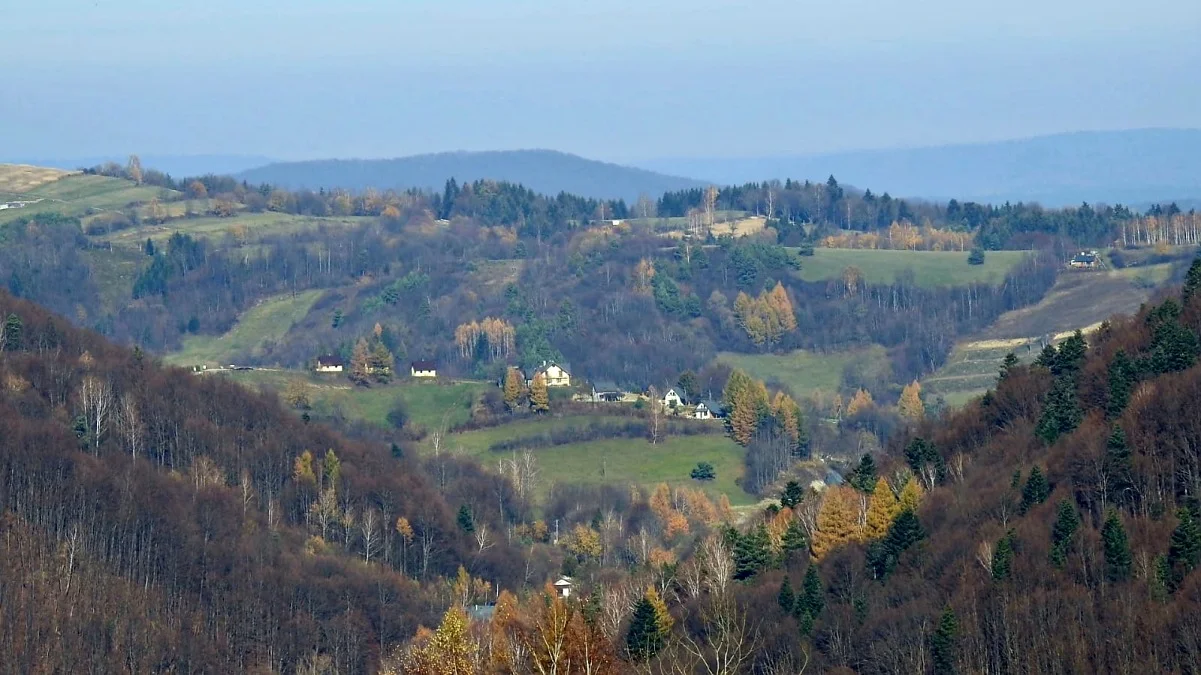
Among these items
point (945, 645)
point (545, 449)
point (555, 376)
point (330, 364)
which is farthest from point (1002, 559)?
point (330, 364)

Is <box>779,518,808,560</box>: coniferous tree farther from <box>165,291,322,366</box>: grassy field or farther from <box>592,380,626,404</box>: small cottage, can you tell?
<box>165,291,322,366</box>: grassy field

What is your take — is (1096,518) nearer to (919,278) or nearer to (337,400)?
(337,400)

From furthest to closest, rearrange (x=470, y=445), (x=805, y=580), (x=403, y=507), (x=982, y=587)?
(x=470, y=445), (x=403, y=507), (x=805, y=580), (x=982, y=587)

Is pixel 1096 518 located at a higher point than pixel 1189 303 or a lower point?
lower

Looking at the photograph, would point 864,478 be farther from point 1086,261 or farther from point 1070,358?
point 1086,261

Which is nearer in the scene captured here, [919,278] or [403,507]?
[403,507]

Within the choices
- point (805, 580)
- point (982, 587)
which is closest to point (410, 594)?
point (805, 580)

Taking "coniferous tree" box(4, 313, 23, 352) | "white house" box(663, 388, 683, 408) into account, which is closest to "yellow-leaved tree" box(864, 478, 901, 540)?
"coniferous tree" box(4, 313, 23, 352)
